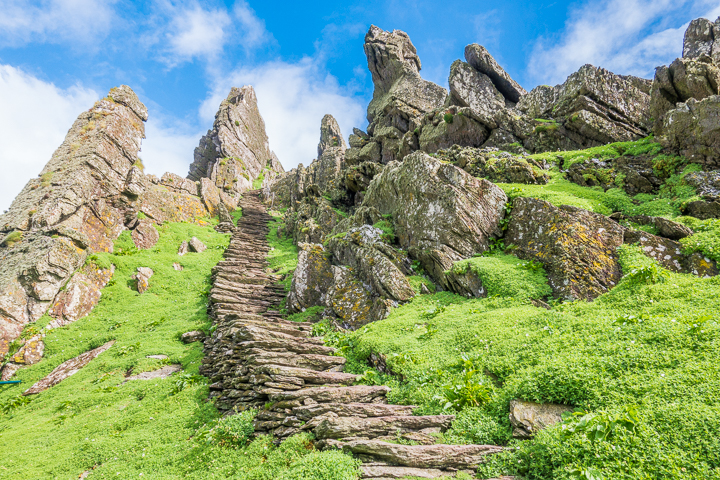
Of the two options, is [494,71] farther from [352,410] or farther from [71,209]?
[71,209]

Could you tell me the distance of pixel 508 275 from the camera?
46.9ft

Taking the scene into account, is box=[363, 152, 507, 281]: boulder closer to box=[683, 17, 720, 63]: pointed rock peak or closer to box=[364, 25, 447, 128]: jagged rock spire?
box=[364, 25, 447, 128]: jagged rock spire

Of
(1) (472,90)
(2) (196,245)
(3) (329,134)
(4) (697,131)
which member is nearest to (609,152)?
(4) (697,131)

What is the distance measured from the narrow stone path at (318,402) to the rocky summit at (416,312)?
0.07 metres

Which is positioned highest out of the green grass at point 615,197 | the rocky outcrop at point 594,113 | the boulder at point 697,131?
the rocky outcrop at point 594,113

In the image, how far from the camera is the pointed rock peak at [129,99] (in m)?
39.5

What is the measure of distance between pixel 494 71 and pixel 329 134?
43.8m

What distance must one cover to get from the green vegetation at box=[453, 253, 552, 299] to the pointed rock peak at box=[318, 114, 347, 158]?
2492 inches

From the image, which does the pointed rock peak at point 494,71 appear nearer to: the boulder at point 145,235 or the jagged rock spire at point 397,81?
the jagged rock spire at point 397,81

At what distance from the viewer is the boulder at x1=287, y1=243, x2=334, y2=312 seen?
820 inches

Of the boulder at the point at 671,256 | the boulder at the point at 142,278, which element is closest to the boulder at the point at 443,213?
the boulder at the point at 671,256

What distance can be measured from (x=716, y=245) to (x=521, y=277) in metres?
6.62

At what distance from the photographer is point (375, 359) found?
12180 millimetres

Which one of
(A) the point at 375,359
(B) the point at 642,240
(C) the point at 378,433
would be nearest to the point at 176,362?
(A) the point at 375,359
